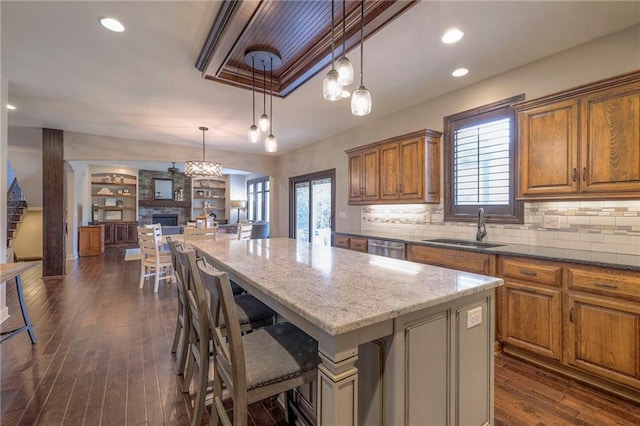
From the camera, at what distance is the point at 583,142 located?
87.7 inches

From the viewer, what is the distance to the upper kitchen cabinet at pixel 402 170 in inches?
138

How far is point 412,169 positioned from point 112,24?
3197 millimetres

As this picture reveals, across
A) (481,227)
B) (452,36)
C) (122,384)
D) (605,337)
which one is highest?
(452,36)

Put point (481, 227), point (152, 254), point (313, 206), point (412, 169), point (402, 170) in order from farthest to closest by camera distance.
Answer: point (313, 206) < point (152, 254) < point (402, 170) < point (412, 169) < point (481, 227)

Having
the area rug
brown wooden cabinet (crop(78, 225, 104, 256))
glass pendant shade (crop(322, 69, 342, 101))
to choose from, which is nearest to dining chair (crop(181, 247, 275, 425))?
glass pendant shade (crop(322, 69, 342, 101))

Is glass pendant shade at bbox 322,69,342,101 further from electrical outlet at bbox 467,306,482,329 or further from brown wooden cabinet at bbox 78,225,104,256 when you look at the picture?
brown wooden cabinet at bbox 78,225,104,256

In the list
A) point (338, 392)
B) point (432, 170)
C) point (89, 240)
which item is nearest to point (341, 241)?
point (432, 170)

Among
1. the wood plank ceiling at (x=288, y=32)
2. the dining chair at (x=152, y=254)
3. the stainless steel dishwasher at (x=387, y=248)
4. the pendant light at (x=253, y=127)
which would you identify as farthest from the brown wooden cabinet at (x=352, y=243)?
the dining chair at (x=152, y=254)

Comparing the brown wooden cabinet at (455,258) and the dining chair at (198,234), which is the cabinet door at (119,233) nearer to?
the dining chair at (198,234)

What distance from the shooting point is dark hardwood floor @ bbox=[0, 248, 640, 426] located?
176 cm

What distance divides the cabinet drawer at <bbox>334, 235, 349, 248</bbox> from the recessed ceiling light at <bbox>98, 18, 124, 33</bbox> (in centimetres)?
331

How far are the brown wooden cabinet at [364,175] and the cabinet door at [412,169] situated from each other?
16.5 inches

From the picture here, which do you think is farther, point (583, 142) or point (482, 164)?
point (482, 164)

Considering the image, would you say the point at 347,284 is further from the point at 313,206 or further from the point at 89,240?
the point at 89,240
